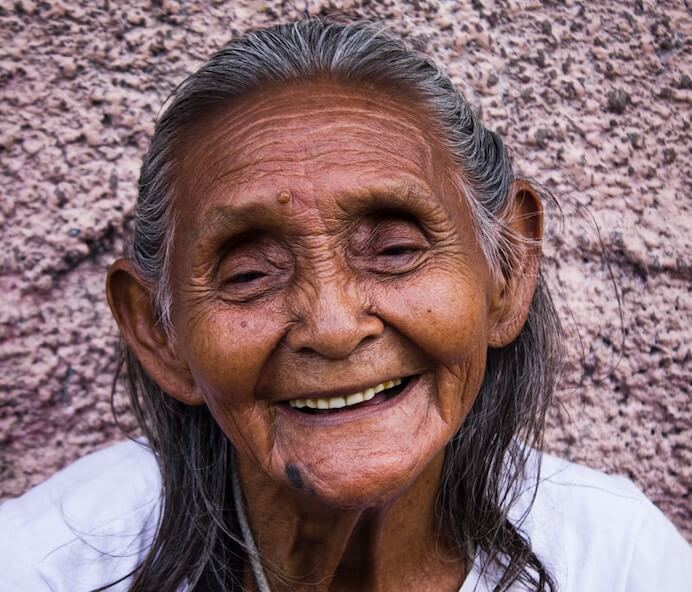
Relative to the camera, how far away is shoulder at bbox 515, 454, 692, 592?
186cm

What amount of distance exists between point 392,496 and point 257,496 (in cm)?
42

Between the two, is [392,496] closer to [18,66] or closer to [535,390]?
[535,390]

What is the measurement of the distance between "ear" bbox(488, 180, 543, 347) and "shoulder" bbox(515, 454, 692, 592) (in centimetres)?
39

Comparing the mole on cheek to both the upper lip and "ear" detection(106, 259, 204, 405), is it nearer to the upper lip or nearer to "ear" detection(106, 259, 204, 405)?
the upper lip

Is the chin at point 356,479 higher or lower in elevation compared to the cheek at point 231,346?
lower

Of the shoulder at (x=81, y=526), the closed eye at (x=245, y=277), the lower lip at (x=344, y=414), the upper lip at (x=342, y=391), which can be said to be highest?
the closed eye at (x=245, y=277)

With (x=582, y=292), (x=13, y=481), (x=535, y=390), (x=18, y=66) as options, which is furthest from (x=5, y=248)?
(x=582, y=292)

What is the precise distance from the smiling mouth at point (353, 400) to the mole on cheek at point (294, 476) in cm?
10

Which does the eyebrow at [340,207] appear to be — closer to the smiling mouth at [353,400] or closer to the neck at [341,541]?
the smiling mouth at [353,400]

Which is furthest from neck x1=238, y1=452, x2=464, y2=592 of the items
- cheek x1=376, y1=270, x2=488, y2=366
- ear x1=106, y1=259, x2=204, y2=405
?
cheek x1=376, y1=270, x2=488, y2=366

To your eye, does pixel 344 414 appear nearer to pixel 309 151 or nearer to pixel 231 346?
pixel 231 346

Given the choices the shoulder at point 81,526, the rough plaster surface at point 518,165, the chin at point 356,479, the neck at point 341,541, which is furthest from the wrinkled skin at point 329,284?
the rough plaster surface at point 518,165

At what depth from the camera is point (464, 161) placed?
1648mm

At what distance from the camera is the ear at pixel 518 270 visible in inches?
68.2
